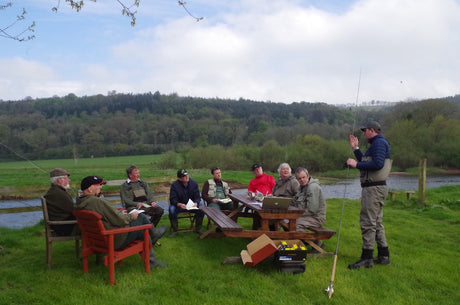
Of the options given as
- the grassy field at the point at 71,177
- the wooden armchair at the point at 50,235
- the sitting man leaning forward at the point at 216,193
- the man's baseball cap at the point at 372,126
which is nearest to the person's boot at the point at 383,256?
the man's baseball cap at the point at 372,126

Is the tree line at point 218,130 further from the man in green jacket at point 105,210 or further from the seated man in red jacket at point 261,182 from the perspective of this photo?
the man in green jacket at point 105,210

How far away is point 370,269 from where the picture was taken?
16.4 ft

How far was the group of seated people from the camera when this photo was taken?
14.9ft

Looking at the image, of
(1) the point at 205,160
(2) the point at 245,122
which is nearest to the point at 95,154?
(1) the point at 205,160

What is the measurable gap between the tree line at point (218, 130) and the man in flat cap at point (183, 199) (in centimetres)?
2351

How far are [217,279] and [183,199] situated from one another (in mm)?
2967

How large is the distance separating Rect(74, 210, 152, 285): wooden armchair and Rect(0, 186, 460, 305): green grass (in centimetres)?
27

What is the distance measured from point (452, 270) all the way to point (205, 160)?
115 ft

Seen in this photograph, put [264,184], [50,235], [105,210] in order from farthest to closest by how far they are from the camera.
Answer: [264,184], [50,235], [105,210]

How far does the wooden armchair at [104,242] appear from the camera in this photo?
4180 millimetres

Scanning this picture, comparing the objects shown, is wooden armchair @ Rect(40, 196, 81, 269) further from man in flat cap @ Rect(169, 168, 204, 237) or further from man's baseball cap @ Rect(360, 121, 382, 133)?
man's baseball cap @ Rect(360, 121, 382, 133)

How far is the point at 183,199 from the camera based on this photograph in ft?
24.0

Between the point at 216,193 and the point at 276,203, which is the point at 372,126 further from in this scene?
the point at 216,193

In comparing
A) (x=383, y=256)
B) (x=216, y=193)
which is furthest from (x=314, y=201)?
(x=216, y=193)
